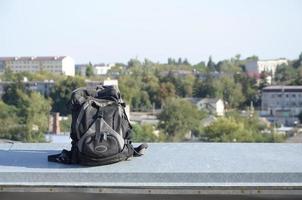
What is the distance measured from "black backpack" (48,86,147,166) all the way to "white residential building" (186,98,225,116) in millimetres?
29474

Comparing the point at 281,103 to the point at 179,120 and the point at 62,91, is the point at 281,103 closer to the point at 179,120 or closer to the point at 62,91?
the point at 179,120

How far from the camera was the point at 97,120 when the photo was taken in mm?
2084

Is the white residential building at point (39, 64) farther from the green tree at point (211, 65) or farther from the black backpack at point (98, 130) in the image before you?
the black backpack at point (98, 130)

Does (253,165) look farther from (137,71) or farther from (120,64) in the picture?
(120,64)

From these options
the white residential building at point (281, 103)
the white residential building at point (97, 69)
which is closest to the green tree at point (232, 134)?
the white residential building at point (281, 103)

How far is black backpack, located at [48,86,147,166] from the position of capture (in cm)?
202

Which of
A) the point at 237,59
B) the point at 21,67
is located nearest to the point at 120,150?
the point at 21,67

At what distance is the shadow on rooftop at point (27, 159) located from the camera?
2.04 m

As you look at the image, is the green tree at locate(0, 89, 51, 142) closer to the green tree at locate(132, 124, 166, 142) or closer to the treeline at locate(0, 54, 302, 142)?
the treeline at locate(0, 54, 302, 142)

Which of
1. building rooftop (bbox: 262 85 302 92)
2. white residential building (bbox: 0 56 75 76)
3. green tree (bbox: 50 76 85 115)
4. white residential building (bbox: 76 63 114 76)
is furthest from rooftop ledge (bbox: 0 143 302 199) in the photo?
white residential building (bbox: 76 63 114 76)

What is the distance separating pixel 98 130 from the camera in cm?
206

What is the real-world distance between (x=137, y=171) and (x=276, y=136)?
71.8ft

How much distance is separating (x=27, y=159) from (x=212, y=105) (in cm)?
3134

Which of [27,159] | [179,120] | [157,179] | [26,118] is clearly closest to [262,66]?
[179,120]
